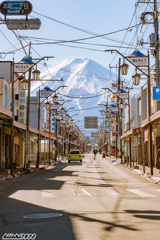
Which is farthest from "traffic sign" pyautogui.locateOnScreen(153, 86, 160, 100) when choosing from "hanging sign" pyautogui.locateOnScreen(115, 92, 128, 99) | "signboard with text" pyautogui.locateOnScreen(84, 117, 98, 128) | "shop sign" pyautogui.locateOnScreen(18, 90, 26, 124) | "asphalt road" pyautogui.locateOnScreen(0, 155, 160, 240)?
"signboard with text" pyautogui.locateOnScreen(84, 117, 98, 128)

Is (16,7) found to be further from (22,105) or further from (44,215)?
(22,105)

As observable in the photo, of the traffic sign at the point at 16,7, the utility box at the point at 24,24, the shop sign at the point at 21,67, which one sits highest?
the traffic sign at the point at 16,7

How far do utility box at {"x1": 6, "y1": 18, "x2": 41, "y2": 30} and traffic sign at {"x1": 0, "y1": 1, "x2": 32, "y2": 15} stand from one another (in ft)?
0.99

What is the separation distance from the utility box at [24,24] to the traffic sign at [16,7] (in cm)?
30

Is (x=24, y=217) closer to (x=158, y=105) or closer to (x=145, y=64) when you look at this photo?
(x=145, y=64)

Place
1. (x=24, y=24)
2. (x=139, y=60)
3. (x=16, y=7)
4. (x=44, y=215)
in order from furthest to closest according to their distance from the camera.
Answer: (x=139, y=60)
(x=16, y=7)
(x=24, y=24)
(x=44, y=215)

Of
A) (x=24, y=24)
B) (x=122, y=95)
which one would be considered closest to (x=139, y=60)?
(x=24, y=24)

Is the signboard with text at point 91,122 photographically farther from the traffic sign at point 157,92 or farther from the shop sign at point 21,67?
the shop sign at point 21,67

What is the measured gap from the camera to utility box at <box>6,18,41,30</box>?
14297 mm

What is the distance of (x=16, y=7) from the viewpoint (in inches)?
574

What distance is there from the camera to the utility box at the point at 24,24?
1430 cm

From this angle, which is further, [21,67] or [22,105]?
[22,105]

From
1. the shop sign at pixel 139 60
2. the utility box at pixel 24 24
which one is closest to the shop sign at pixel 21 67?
the shop sign at pixel 139 60

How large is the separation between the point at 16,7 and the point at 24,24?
80 cm
